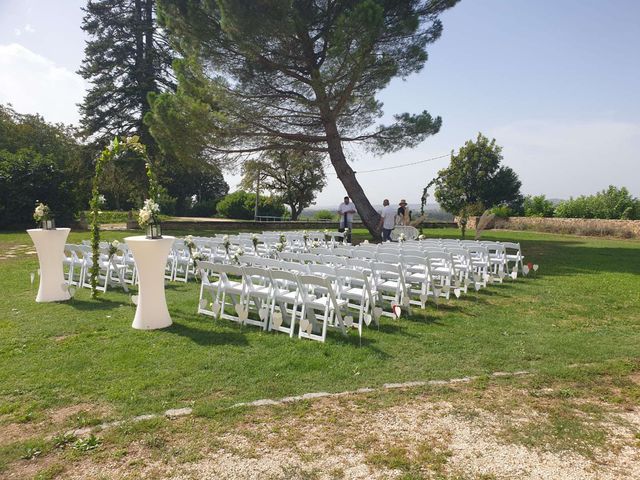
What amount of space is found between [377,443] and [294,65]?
14141 millimetres

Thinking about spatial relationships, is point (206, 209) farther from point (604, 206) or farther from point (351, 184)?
point (604, 206)

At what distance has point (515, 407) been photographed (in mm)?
3107

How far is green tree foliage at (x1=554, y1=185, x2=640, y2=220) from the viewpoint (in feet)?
80.1

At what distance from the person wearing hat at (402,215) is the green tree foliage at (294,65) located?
1504mm

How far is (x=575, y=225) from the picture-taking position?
2275 cm

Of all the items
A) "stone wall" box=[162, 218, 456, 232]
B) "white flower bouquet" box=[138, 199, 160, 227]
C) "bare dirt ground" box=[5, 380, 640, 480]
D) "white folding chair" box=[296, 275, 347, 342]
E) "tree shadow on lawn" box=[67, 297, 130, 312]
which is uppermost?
"white flower bouquet" box=[138, 199, 160, 227]

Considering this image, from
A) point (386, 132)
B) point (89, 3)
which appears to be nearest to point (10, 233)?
point (89, 3)

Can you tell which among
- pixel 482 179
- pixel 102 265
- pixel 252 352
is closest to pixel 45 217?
pixel 102 265

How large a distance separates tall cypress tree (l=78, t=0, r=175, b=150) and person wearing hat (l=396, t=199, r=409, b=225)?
13467 millimetres

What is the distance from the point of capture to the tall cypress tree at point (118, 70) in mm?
21656

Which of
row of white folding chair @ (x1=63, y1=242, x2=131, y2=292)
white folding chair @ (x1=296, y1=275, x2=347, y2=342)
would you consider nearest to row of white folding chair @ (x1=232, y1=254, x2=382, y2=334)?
white folding chair @ (x1=296, y1=275, x2=347, y2=342)

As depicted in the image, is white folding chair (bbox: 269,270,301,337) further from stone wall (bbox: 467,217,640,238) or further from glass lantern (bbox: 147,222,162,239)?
stone wall (bbox: 467,217,640,238)

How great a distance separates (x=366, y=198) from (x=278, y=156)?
446 centimetres

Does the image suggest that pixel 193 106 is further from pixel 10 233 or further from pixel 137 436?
pixel 137 436
